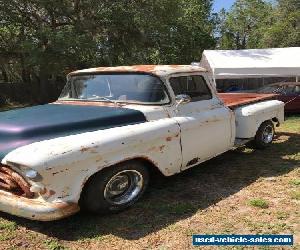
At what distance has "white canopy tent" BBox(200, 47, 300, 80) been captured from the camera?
1546cm

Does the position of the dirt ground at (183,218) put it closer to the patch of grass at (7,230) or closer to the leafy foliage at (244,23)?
the patch of grass at (7,230)

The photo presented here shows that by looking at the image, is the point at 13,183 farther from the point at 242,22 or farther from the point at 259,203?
the point at 242,22

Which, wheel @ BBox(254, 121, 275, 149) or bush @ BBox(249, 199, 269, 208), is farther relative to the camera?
wheel @ BBox(254, 121, 275, 149)

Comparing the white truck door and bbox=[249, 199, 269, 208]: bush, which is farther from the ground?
the white truck door

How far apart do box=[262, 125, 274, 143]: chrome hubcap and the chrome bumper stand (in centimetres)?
491

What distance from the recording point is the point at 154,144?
17.0 ft

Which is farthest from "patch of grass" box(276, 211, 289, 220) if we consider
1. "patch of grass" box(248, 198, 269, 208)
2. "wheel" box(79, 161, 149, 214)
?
"wheel" box(79, 161, 149, 214)

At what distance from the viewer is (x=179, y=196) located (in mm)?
5594

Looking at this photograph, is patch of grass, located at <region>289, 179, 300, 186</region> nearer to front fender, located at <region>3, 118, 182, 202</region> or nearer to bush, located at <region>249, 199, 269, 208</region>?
bush, located at <region>249, 199, 269, 208</region>

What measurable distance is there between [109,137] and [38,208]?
110cm

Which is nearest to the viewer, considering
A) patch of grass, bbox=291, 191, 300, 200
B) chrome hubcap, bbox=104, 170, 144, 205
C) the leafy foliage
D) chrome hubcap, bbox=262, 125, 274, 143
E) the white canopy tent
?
chrome hubcap, bbox=104, 170, 144, 205

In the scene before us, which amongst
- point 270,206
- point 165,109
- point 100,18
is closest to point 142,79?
point 165,109

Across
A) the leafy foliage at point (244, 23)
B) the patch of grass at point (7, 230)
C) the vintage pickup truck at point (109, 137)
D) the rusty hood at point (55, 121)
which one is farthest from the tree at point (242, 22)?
the patch of grass at point (7, 230)

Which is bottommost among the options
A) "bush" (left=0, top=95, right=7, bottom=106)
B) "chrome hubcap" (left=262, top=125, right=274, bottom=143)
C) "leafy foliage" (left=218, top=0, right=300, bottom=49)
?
"bush" (left=0, top=95, right=7, bottom=106)
